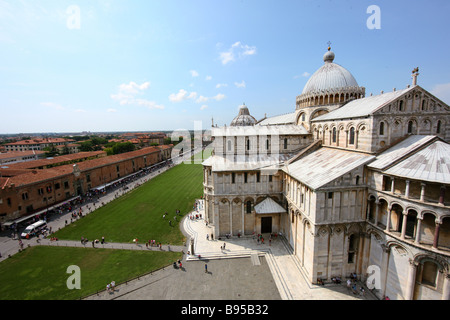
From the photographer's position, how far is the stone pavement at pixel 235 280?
694 inches

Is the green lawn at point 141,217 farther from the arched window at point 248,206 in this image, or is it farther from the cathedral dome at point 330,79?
the cathedral dome at point 330,79

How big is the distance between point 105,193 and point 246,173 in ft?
121

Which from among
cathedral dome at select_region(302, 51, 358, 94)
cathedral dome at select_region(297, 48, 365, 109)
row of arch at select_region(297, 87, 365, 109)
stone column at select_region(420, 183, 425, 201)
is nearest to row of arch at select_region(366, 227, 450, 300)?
stone column at select_region(420, 183, 425, 201)

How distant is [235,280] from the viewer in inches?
762

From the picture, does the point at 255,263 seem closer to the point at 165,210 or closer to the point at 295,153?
the point at 295,153

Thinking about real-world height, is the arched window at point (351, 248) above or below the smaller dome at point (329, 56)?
below

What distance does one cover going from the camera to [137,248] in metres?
24.9

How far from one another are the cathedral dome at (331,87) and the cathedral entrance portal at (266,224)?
57.6 ft

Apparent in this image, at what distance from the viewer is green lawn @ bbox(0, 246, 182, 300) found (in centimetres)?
1853

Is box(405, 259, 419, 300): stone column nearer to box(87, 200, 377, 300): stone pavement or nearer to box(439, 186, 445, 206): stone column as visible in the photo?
box(87, 200, 377, 300): stone pavement

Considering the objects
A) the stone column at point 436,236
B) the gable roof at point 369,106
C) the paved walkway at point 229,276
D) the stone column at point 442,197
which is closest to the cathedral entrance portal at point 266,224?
the paved walkway at point 229,276

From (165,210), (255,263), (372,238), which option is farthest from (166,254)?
(372,238)

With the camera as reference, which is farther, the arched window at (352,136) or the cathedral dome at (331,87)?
the cathedral dome at (331,87)
